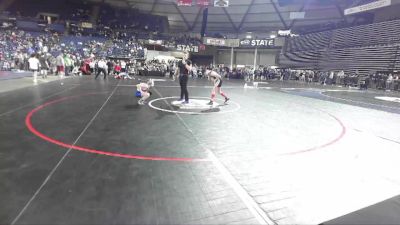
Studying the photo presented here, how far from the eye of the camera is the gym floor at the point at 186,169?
8.25 feet

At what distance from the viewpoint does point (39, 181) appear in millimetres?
2977

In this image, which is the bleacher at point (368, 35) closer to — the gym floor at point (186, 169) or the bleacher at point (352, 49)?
the bleacher at point (352, 49)

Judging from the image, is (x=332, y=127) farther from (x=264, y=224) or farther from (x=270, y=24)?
(x=270, y=24)

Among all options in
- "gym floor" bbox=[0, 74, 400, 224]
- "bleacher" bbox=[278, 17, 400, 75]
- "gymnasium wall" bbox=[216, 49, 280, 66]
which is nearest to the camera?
"gym floor" bbox=[0, 74, 400, 224]

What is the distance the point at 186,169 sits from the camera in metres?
3.50

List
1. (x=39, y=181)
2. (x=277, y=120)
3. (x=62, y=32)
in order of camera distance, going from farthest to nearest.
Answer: (x=62, y=32) → (x=277, y=120) → (x=39, y=181)

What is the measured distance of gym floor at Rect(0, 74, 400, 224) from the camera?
252 centimetres

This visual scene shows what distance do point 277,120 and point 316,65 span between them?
2673 centimetres

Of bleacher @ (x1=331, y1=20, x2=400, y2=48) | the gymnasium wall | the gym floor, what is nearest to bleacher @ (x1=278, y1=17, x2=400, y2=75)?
bleacher @ (x1=331, y1=20, x2=400, y2=48)

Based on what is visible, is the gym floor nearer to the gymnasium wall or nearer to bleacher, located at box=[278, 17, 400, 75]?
bleacher, located at box=[278, 17, 400, 75]

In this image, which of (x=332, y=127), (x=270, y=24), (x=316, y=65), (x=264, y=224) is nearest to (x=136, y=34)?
(x=270, y=24)

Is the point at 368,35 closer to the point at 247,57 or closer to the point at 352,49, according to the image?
the point at 352,49

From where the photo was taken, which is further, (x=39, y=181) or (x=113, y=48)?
(x=113, y=48)

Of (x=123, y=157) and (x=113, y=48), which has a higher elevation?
(x=113, y=48)
